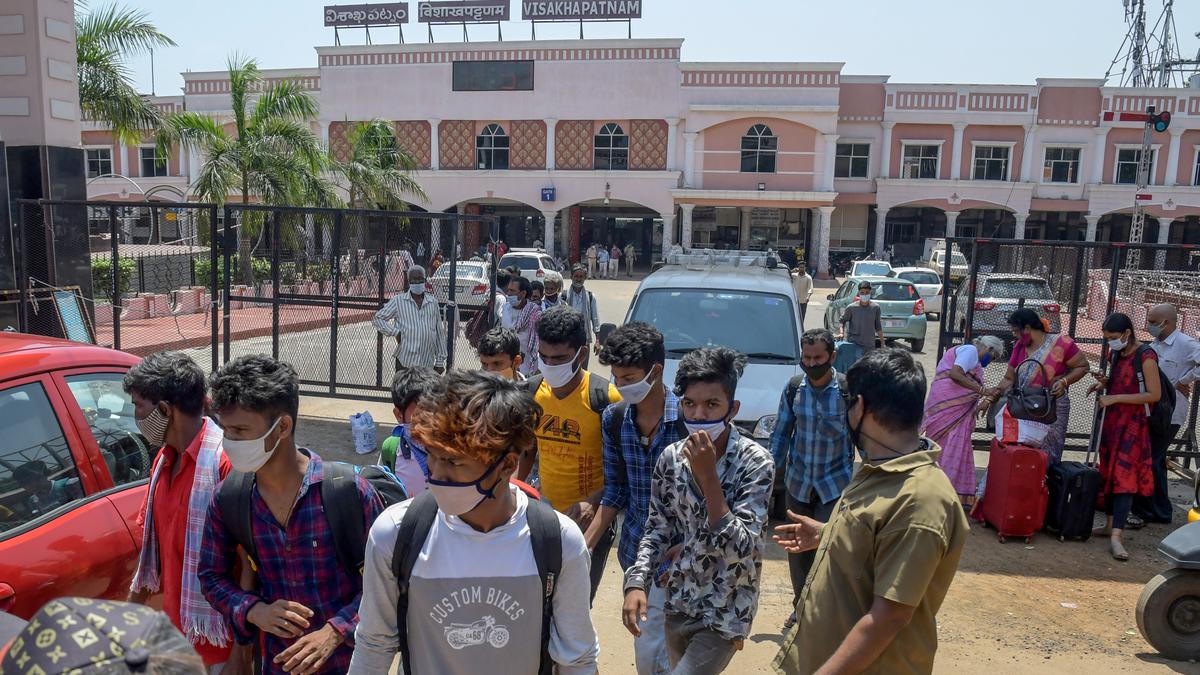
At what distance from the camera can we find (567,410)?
396cm

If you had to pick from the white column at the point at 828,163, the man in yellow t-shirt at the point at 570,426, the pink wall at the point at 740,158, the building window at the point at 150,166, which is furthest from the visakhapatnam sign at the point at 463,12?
the man in yellow t-shirt at the point at 570,426

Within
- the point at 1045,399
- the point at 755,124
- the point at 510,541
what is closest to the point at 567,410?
the point at 510,541

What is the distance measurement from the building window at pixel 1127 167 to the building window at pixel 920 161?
7.72m

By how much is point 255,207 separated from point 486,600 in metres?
Result: 7.50

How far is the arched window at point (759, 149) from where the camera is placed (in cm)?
3734

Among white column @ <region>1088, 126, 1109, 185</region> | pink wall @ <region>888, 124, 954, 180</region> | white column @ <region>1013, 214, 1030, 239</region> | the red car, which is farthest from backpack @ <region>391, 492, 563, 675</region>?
white column @ <region>1088, 126, 1109, 185</region>

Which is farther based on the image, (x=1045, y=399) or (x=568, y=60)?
(x=568, y=60)

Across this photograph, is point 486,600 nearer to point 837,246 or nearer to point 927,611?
point 927,611

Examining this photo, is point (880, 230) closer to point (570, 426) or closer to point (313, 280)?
point (313, 280)

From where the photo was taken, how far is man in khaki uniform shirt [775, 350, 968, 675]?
7.38ft

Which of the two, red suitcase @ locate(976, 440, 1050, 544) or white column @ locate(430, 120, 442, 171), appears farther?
white column @ locate(430, 120, 442, 171)

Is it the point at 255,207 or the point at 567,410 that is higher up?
the point at 255,207

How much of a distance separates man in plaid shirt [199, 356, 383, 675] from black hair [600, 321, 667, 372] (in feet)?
4.22

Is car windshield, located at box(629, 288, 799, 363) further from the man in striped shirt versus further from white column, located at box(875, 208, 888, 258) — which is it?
white column, located at box(875, 208, 888, 258)
